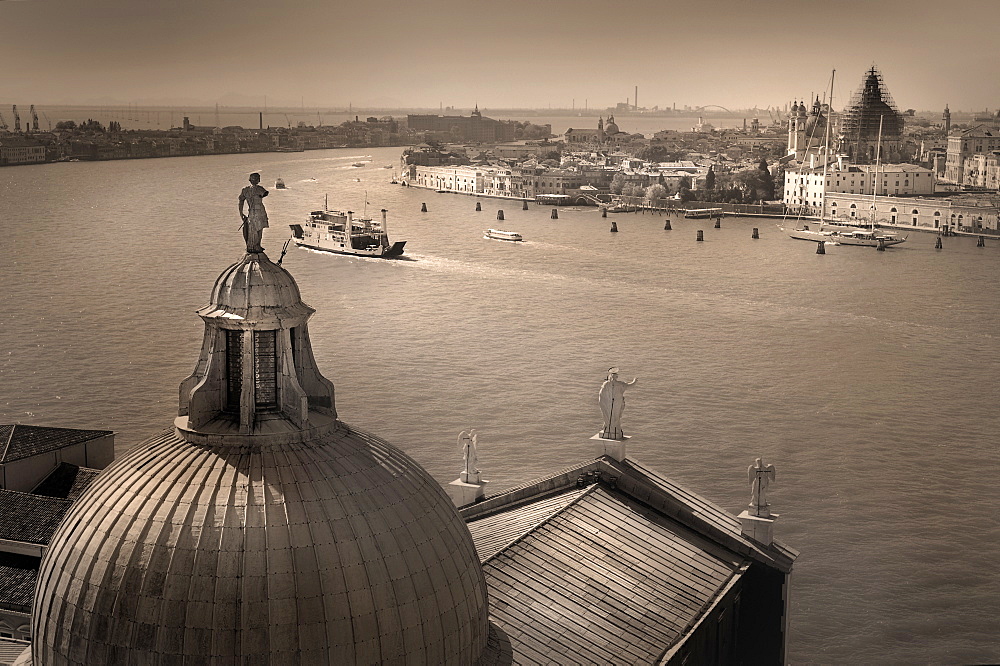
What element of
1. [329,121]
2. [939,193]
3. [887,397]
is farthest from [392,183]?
[887,397]

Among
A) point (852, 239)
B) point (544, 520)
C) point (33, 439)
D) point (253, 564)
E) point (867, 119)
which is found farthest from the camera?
point (867, 119)

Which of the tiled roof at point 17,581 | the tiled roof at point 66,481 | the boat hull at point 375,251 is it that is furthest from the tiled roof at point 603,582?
the boat hull at point 375,251

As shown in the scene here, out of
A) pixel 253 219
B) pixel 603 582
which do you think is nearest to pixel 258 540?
pixel 253 219

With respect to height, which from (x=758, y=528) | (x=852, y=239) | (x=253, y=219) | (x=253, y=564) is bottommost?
(x=852, y=239)

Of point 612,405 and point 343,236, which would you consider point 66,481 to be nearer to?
point 612,405

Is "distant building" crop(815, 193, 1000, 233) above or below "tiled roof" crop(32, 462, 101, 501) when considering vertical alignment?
below

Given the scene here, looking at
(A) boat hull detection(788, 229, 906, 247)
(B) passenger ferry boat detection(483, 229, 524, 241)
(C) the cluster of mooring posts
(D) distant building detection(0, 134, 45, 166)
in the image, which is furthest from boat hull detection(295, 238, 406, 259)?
(A) boat hull detection(788, 229, 906, 247)

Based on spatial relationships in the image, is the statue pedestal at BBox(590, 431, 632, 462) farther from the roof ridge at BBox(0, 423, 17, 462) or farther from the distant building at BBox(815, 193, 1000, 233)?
the distant building at BBox(815, 193, 1000, 233)
